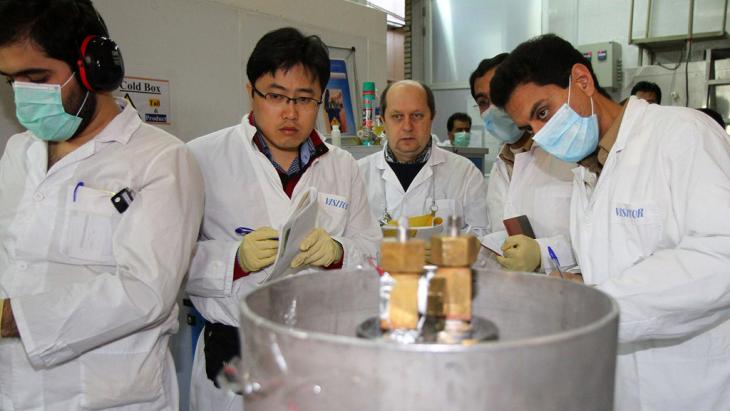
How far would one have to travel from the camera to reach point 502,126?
2230mm

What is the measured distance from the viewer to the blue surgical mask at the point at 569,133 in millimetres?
1499

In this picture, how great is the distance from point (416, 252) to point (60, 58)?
1007 mm

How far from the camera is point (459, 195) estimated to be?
2689 millimetres

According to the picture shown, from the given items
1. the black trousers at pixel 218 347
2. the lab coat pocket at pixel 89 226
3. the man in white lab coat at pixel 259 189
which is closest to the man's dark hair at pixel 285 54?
the man in white lab coat at pixel 259 189

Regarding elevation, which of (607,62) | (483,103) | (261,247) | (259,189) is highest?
(607,62)

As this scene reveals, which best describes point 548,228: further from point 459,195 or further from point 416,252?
point 416,252

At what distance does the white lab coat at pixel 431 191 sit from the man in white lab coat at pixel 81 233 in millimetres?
1413

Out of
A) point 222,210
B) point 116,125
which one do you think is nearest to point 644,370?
point 222,210

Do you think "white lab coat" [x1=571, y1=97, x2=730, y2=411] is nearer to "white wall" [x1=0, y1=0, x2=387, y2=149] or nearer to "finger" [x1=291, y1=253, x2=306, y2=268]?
"finger" [x1=291, y1=253, x2=306, y2=268]

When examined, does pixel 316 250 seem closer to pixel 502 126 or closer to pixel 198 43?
pixel 502 126

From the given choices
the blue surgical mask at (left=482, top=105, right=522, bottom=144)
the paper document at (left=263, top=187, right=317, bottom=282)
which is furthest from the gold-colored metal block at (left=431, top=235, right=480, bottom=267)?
the blue surgical mask at (left=482, top=105, right=522, bottom=144)

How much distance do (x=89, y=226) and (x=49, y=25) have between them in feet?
1.43

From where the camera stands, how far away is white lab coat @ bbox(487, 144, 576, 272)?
6.35 feet

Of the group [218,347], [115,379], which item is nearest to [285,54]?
[218,347]
